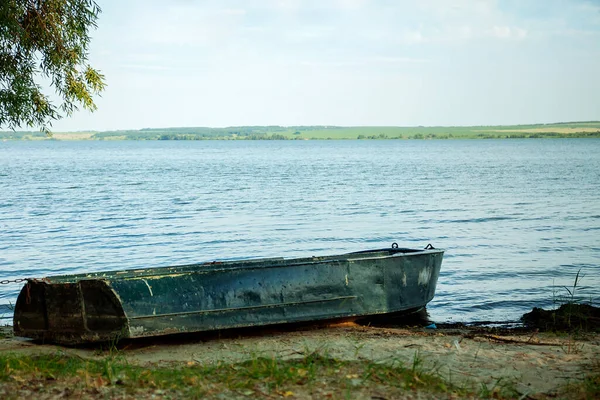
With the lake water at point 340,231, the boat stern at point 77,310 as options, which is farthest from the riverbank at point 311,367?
the lake water at point 340,231

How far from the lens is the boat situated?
980 cm

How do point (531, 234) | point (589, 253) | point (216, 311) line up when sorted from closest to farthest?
point (216, 311), point (589, 253), point (531, 234)

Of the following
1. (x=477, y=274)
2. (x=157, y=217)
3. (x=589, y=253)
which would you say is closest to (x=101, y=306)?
(x=477, y=274)

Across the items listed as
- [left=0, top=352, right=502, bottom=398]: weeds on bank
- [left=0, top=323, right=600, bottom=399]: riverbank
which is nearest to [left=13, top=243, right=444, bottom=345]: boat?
[left=0, top=323, right=600, bottom=399]: riverbank

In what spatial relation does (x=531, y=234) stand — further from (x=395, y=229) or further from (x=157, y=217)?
(x=157, y=217)

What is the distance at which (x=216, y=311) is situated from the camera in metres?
10.5

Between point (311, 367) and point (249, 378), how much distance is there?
77 centimetres

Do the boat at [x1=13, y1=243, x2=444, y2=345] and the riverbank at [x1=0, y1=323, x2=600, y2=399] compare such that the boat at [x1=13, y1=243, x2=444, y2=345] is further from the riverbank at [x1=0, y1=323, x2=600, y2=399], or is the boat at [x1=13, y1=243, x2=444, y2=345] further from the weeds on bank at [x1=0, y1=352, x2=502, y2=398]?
the weeds on bank at [x1=0, y1=352, x2=502, y2=398]

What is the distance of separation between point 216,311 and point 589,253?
13770 mm

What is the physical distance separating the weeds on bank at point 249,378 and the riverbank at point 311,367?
0.01m

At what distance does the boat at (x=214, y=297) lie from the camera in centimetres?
980

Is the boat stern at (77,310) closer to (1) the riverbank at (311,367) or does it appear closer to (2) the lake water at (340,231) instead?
(1) the riverbank at (311,367)

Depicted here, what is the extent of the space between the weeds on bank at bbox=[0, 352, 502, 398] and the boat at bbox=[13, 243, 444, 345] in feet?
5.48

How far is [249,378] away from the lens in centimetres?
736
